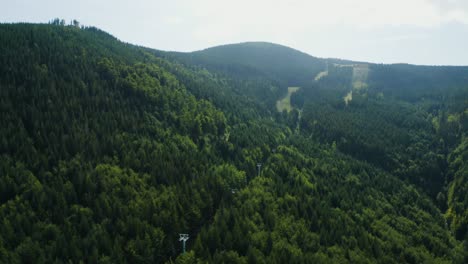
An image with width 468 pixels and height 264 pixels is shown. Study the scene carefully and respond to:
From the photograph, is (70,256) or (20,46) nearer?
(70,256)

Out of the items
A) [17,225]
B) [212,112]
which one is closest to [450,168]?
[212,112]

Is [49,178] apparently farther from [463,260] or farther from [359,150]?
[359,150]

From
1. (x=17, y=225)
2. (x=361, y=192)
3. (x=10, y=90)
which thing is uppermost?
(x=10, y=90)

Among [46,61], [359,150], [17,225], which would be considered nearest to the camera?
[17,225]

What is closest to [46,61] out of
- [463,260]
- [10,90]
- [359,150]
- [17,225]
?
[10,90]

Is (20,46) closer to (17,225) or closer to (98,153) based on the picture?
(98,153)

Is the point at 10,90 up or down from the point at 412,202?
up

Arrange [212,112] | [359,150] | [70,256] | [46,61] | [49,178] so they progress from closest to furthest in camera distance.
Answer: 1. [70,256]
2. [49,178]
3. [46,61]
4. [212,112]
5. [359,150]
